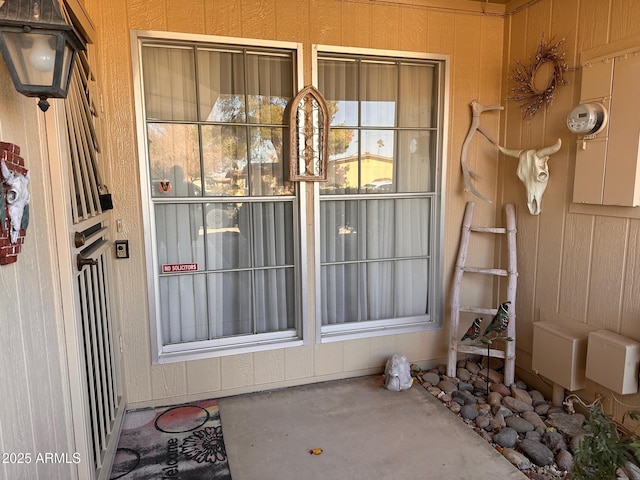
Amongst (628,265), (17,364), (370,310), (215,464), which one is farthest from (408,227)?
(17,364)

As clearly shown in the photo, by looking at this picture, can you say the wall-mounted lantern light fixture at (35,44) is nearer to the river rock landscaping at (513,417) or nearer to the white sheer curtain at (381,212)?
the white sheer curtain at (381,212)

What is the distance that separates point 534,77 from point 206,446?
323 centimetres

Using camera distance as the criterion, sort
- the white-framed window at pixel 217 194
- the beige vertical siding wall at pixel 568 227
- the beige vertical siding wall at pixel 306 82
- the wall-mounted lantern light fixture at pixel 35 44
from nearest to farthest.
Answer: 1. the wall-mounted lantern light fixture at pixel 35 44
2. the beige vertical siding wall at pixel 568 227
3. the beige vertical siding wall at pixel 306 82
4. the white-framed window at pixel 217 194

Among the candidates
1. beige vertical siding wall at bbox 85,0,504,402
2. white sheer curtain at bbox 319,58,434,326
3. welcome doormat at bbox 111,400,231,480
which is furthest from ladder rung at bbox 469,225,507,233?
welcome doormat at bbox 111,400,231,480

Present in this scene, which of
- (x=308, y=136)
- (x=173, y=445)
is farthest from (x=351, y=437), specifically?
(x=308, y=136)

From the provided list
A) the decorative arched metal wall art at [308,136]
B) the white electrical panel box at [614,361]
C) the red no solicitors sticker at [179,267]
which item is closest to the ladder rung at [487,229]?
the white electrical panel box at [614,361]

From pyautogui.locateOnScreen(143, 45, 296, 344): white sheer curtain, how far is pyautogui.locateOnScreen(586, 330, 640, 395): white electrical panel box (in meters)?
1.93

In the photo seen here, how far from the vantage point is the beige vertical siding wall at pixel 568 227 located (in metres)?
2.39

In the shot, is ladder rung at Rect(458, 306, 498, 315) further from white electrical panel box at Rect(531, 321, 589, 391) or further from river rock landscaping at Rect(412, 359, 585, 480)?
river rock landscaping at Rect(412, 359, 585, 480)

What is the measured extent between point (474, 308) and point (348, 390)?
3.77 feet

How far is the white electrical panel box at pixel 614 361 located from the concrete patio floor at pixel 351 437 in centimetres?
74

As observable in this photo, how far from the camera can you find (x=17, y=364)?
45.3 inches

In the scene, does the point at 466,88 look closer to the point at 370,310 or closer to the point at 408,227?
the point at 408,227

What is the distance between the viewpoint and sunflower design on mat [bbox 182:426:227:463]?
228cm
